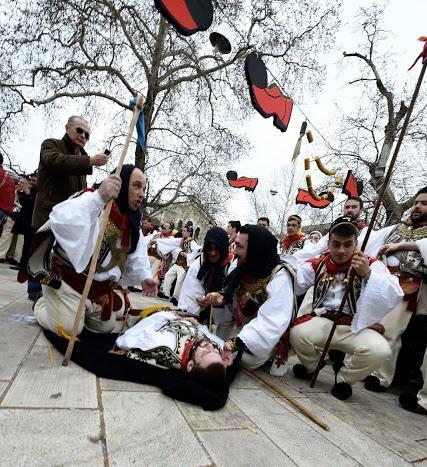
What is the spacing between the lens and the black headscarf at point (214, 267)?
12.3 feet

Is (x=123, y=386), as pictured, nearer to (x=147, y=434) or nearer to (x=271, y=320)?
(x=147, y=434)

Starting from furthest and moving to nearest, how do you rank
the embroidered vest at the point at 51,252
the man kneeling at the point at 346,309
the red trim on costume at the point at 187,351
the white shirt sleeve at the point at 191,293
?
the white shirt sleeve at the point at 191,293
the embroidered vest at the point at 51,252
the man kneeling at the point at 346,309
the red trim on costume at the point at 187,351

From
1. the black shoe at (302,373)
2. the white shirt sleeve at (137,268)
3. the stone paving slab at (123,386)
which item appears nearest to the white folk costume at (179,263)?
the white shirt sleeve at (137,268)

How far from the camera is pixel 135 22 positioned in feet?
36.5

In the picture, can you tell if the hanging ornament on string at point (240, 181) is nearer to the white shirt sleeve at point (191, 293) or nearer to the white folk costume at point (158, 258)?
the white folk costume at point (158, 258)

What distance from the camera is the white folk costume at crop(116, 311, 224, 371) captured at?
2289 millimetres

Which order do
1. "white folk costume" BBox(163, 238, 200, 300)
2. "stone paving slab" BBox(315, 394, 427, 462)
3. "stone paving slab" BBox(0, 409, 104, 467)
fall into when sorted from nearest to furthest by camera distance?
1. "stone paving slab" BBox(0, 409, 104, 467)
2. "stone paving slab" BBox(315, 394, 427, 462)
3. "white folk costume" BBox(163, 238, 200, 300)

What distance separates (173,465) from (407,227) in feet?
10.3

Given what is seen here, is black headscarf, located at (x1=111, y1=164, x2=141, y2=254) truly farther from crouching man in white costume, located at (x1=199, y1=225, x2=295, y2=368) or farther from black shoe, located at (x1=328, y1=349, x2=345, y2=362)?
black shoe, located at (x1=328, y1=349, x2=345, y2=362)

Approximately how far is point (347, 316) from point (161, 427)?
1.84 meters

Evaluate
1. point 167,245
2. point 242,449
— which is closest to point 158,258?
point 167,245

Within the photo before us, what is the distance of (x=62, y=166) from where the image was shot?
296 centimetres

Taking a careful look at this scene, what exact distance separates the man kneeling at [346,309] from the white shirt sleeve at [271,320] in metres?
0.29

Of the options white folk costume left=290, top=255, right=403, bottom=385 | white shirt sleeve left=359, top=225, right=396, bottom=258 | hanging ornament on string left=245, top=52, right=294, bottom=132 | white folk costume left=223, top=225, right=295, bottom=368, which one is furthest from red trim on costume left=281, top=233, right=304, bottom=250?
white folk costume left=223, top=225, right=295, bottom=368
